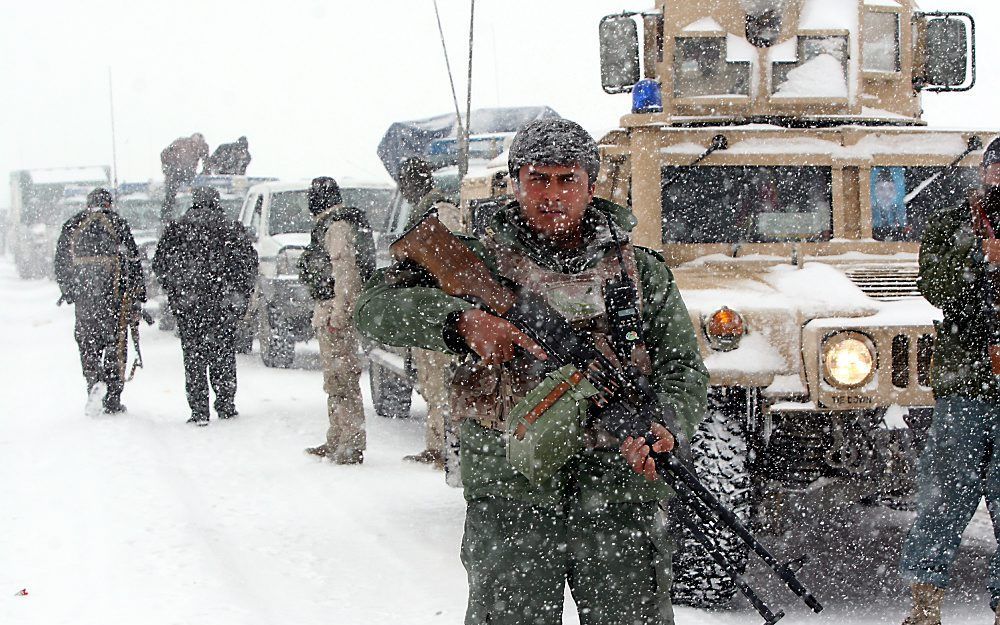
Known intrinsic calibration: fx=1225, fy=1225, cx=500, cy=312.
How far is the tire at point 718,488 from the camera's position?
4664 mm

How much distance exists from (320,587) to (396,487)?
1.97 m

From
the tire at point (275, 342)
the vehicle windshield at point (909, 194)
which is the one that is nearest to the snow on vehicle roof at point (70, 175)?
the tire at point (275, 342)

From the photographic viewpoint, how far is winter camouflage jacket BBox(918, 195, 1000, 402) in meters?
4.09

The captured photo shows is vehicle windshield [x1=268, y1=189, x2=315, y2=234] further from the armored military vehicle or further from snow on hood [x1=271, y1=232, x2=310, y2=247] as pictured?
the armored military vehicle

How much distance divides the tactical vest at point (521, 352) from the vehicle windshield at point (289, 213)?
1032 cm

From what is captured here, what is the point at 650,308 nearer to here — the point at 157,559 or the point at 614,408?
the point at 614,408

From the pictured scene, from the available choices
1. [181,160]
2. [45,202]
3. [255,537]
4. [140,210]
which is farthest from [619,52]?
[45,202]

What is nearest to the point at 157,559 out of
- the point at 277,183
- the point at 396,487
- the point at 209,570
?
the point at 209,570

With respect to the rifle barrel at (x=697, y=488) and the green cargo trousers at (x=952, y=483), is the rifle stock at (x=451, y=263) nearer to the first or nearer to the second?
the rifle barrel at (x=697, y=488)

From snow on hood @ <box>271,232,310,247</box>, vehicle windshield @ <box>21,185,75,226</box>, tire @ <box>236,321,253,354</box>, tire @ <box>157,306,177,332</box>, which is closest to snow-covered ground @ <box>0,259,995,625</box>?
snow on hood @ <box>271,232,310,247</box>

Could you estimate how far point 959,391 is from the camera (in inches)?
163

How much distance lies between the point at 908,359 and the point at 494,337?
2450mm

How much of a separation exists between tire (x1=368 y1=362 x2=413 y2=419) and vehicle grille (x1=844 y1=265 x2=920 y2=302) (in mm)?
5009

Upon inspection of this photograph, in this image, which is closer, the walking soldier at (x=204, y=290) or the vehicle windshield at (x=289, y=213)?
the walking soldier at (x=204, y=290)
